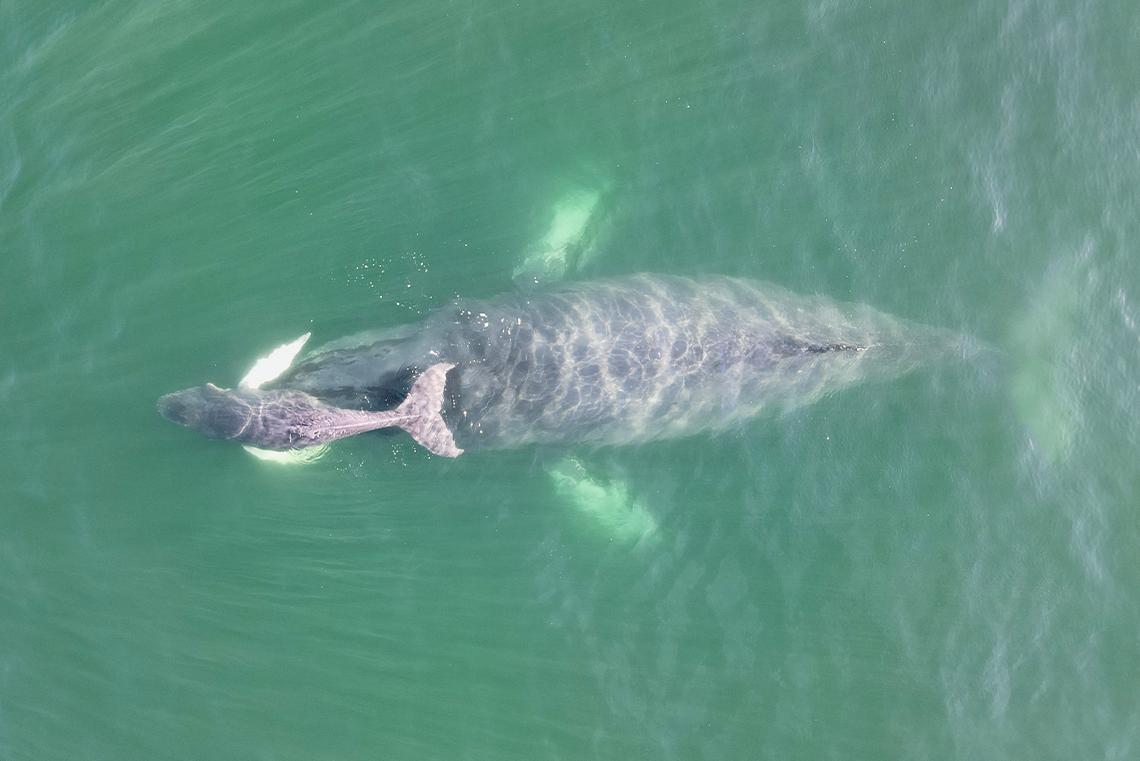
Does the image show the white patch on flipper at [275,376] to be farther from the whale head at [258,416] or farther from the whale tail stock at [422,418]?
the whale tail stock at [422,418]

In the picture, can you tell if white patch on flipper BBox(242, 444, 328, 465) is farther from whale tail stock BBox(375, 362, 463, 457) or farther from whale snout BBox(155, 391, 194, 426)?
whale tail stock BBox(375, 362, 463, 457)

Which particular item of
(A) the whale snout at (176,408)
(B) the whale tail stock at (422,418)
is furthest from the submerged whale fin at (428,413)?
(A) the whale snout at (176,408)

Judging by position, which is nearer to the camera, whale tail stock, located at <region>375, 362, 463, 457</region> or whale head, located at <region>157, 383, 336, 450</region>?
whale head, located at <region>157, 383, 336, 450</region>

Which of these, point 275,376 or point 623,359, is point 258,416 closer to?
point 275,376

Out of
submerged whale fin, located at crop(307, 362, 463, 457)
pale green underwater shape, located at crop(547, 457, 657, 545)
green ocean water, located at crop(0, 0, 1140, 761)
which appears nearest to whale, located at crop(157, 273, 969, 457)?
submerged whale fin, located at crop(307, 362, 463, 457)

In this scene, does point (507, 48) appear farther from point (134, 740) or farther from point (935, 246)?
point (134, 740)

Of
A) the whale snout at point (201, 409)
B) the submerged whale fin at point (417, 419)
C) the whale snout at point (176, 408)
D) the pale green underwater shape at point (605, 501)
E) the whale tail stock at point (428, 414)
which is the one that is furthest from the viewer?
the pale green underwater shape at point (605, 501)

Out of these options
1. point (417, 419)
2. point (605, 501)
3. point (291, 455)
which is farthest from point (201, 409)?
point (605, 501)
